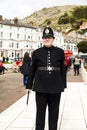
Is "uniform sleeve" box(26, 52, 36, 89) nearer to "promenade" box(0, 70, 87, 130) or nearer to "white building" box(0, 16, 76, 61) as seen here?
"promenade" box(0, 70, 87, 130)

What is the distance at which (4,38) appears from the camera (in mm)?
110938

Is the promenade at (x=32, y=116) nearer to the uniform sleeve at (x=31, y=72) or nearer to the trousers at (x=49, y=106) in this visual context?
the trousers at (x=49, y=106)

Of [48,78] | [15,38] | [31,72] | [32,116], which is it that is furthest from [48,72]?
[15,38]

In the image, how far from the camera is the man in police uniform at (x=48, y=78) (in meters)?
6.91

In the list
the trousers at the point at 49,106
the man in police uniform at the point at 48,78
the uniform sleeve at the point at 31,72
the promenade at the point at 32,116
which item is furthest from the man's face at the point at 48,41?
the promenade at the point at 32,116

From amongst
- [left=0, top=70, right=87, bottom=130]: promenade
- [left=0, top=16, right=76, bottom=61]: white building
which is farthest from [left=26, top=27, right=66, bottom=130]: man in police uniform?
[left=0, top=16, right=76, bottom=61]: white building

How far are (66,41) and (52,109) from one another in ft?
480

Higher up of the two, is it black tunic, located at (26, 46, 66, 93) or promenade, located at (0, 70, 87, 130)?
black tunic, located at (26, 46, 66, 93)

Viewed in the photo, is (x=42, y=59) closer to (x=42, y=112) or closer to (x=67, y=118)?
(x=42, y=112)

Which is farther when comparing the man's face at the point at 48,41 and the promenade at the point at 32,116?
the promenade at the point at 32,116

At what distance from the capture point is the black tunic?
22.7 ft

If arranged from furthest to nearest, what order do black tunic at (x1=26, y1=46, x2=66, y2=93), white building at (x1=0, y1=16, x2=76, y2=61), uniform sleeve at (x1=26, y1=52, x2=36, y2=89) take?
1. white building at (x1=0, y1=16, x2=76, y2=61)
2. uniform sleeve at (x1=26, y1=52, x2=36, y2=89)
3. black tunic at (x1=26, y1=46, x2=66, y2=93)

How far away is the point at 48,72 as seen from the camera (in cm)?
691

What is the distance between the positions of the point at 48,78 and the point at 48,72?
11 centimetres
